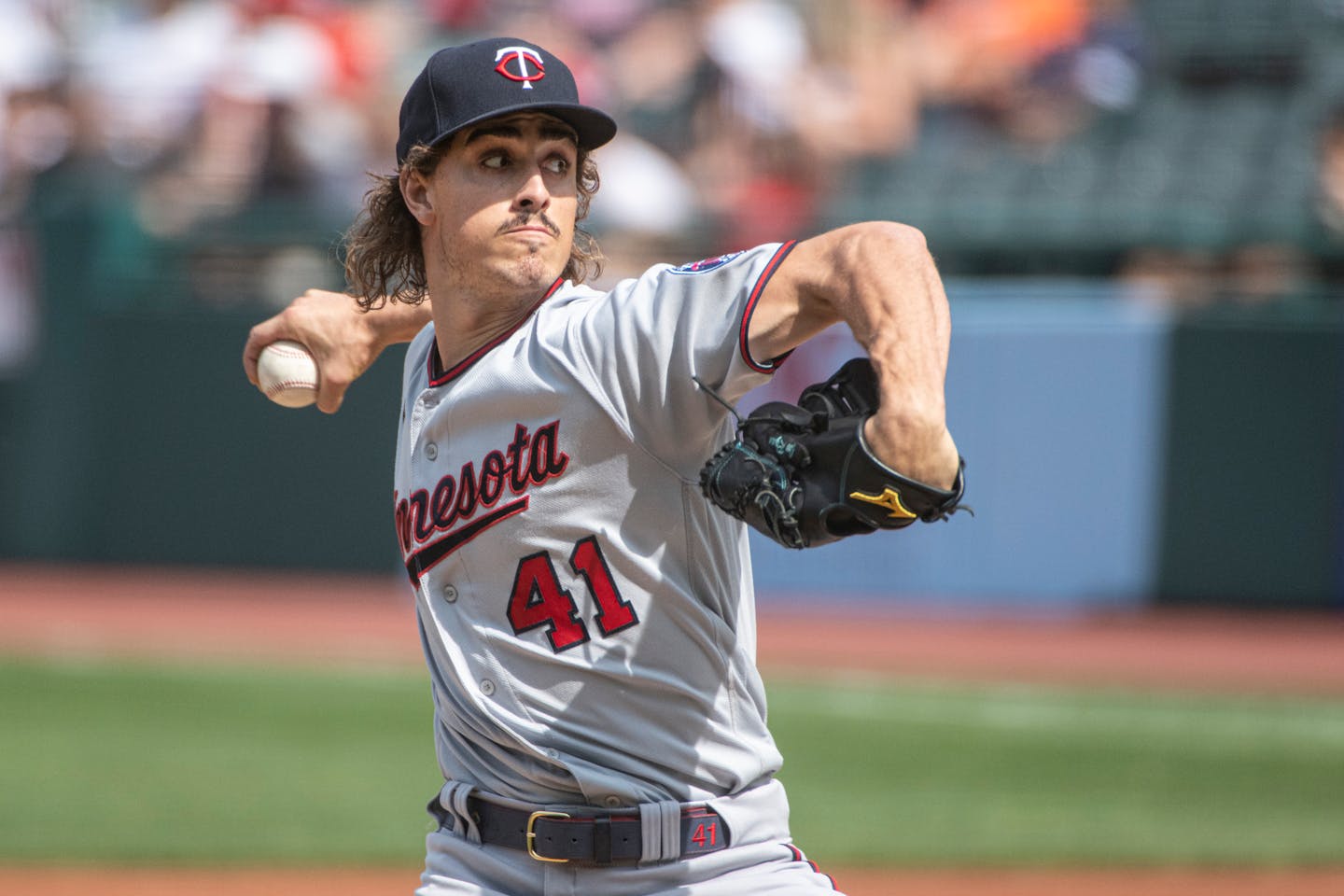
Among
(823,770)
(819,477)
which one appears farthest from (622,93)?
(819,477)

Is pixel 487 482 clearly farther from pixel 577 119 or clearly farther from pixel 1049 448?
pixel 1049 448

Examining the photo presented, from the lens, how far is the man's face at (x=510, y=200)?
8.18 ft

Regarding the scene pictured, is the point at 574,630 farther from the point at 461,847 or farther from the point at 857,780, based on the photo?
the point at 857,780

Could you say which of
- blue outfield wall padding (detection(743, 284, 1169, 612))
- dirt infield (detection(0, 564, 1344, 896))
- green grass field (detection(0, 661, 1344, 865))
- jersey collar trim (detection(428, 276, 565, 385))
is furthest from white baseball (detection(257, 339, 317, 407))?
blue outfield wall padding (detection(743, 284, 1169, 612))

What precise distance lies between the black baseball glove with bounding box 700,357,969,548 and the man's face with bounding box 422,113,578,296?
0.53 m

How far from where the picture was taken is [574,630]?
2.43 meters

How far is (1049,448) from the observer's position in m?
11.0

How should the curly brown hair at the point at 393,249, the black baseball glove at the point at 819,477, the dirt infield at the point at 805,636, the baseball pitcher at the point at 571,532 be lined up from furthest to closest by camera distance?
the dirt infield at the point at 805,636
the curly brown hair at the point at 393,249
the baseball pitcher at the point at 571,532
the black baseball glove at the point at 819,477

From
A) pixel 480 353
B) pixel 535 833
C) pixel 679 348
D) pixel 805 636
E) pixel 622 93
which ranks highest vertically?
pixel 622 93

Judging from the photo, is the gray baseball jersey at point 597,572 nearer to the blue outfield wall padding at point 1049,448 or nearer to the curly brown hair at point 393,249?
the curly brown hair at point 393,249

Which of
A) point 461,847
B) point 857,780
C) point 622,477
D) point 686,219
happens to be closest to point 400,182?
point 622,477

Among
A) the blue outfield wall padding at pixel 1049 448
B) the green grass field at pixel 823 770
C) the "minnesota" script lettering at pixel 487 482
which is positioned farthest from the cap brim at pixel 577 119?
the blue outfield wall padding at pixel 1049 448

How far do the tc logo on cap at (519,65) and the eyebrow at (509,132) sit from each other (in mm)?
76

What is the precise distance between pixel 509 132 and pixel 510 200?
10 cm
